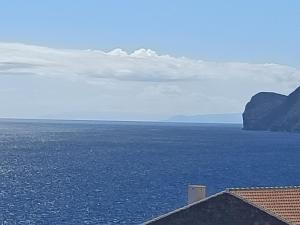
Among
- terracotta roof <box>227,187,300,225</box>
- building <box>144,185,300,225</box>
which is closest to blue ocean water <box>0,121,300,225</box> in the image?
terracotta roof <box>227,187,300,225</box>

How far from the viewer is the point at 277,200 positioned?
132ft

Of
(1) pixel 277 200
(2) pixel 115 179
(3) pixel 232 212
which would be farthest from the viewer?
(2) pixel 115 179

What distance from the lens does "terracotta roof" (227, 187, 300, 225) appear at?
38594mm

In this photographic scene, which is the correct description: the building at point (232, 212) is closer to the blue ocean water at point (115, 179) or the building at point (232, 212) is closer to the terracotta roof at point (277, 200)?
the terracotta roof at point (277, 200)

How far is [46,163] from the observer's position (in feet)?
511

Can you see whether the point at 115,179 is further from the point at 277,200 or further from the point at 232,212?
the point at 232,212

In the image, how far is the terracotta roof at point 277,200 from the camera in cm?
3859

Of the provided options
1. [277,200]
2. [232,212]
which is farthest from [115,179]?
[232,212]

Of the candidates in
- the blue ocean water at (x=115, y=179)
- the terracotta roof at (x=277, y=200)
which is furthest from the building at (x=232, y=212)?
the blue ocean water at (x=115, y=179)

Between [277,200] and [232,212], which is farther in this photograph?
[277,200]

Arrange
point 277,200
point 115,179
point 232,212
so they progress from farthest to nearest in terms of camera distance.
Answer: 1. point 115,179
2. point 277,200
3. point 232,212

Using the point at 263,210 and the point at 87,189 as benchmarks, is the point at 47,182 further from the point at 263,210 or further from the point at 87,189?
the point at 263,210

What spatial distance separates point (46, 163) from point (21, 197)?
60612 millimetres

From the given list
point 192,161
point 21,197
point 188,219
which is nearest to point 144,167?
point 192,161
